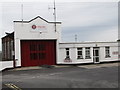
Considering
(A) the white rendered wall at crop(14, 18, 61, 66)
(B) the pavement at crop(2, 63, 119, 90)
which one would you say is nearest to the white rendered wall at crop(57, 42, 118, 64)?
(A) the white rendered wall at crop(14, 18, 61, 66)

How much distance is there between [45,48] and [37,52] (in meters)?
1.20

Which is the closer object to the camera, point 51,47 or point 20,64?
point 20,64

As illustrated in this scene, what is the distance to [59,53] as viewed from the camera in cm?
2877

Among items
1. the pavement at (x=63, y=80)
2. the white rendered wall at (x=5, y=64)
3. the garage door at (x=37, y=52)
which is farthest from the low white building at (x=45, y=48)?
the pavement at (x=63, y=80)

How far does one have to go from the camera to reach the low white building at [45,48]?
27.3 meters

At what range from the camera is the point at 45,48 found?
94.9 ft

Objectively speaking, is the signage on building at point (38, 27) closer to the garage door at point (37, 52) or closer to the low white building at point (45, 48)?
the low white building at point (45, 48)

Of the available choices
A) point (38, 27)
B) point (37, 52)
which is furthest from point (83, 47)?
point (38, 27)

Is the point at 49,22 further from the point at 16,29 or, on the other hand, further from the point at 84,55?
the point at 84,55

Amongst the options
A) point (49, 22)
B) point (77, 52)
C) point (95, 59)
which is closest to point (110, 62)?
point (95, 59)

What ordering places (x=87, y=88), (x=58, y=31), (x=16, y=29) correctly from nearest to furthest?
(x=87, y=88) < (x=16, y=29) < (x=58, y=31)

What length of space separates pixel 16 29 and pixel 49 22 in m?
4.33

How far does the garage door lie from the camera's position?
1100 inches

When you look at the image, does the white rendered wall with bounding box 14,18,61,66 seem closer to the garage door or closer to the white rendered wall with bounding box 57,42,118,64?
the garage door
